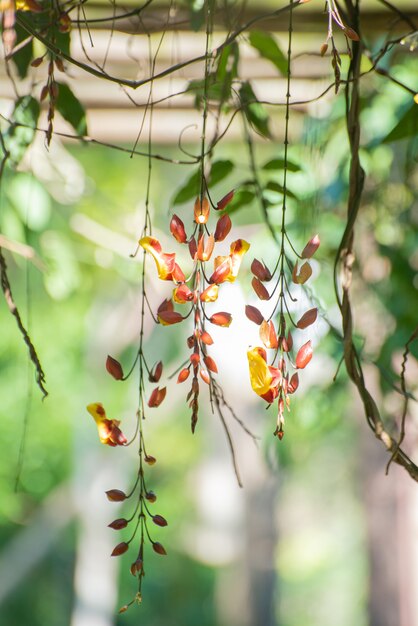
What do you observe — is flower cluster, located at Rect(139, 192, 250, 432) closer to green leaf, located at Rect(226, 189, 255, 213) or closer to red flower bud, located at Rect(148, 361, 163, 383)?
red flower bud, located at Rect(148, 361, 163, 383)

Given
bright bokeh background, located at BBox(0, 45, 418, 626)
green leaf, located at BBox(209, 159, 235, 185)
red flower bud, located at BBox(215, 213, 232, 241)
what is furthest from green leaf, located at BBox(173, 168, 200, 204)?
red flower bud, located at BBox(215, 213, 232, 241)

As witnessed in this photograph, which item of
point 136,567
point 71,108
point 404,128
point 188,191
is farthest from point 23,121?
point 136,567

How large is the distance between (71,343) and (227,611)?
2876 millimetres

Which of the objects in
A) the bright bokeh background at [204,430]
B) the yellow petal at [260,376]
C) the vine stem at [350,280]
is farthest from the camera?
the bright bokeh background at [204,430]

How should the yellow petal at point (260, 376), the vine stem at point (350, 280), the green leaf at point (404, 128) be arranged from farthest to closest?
the green leaf at point (404, 128)
the vine stem at point (350, 280)
the yellow petal at point (260, 376)

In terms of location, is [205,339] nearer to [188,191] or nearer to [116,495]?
[116,495]

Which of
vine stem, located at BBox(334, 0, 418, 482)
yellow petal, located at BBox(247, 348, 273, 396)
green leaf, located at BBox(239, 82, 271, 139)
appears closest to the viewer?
yellow petal, located at BBox(247, 348, 273, 396)

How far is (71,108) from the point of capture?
797 millimetres

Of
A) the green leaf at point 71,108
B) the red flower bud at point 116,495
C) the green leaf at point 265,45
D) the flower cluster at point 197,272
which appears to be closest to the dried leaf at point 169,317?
the flower cluster at point 197,272

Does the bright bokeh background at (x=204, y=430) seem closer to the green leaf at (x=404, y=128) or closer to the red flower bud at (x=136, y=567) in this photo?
the green leaf at (x=404, y=128)

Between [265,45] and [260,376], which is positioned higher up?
[265,45]

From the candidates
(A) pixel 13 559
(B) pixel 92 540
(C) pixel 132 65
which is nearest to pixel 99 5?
(C) pixel 132 65

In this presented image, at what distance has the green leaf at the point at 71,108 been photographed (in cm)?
79

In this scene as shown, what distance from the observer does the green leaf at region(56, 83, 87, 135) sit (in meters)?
0.79
